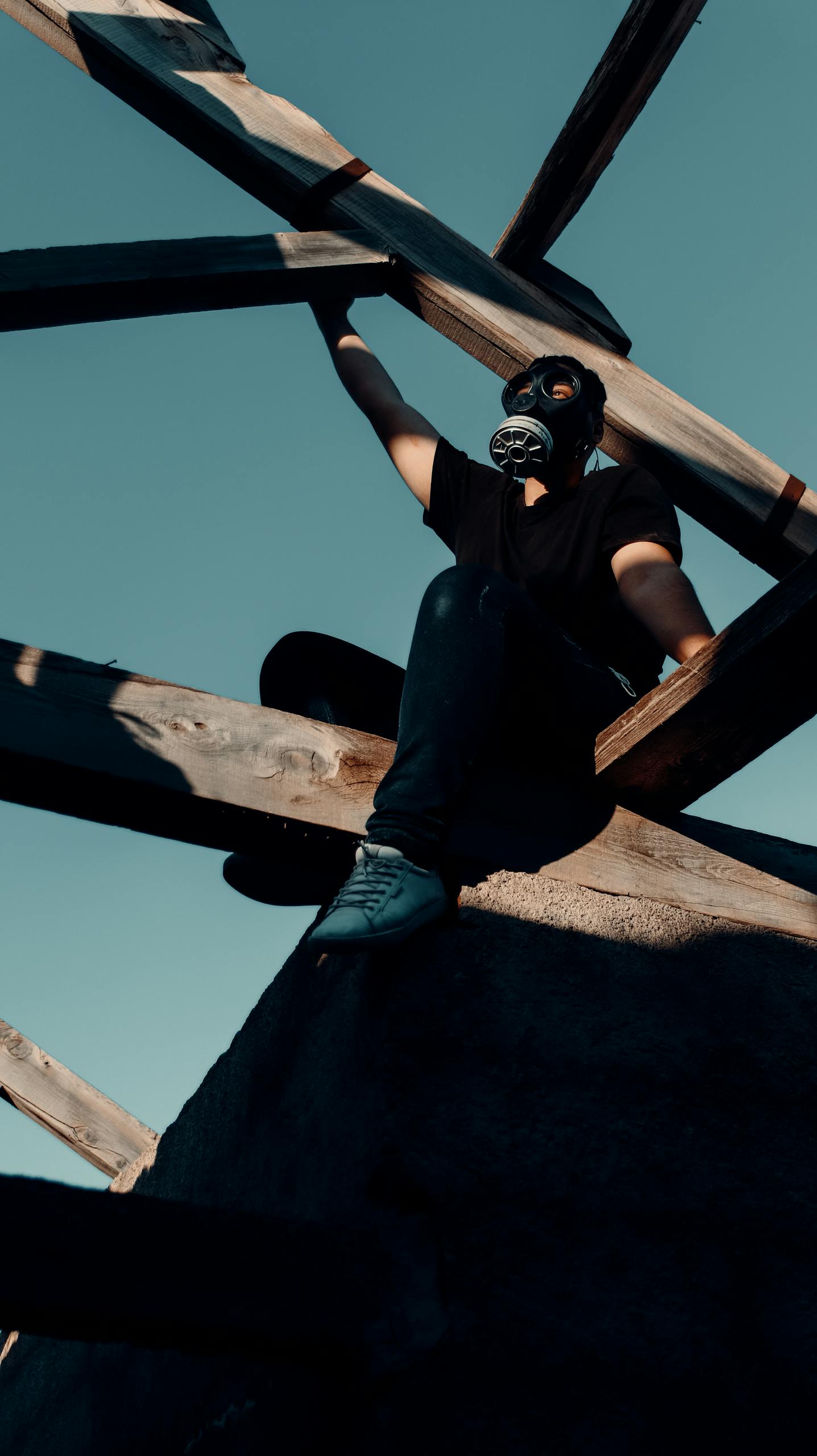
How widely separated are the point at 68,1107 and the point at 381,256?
2991 millimetres

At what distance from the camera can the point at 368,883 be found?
162 cm

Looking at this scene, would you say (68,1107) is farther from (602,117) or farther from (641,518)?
(602,117)

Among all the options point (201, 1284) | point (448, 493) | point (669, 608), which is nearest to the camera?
point (201, 1284)

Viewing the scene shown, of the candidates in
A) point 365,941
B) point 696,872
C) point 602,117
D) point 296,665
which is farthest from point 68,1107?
point 602,117

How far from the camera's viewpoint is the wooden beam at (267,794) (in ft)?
5.74

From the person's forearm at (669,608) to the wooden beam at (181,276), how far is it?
1.14 m

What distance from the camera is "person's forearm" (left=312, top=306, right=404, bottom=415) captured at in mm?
2727

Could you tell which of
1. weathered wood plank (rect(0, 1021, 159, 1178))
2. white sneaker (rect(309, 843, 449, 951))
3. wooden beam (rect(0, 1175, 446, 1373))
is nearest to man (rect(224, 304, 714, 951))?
white sneaker (rect(309, 843, 449, 951))

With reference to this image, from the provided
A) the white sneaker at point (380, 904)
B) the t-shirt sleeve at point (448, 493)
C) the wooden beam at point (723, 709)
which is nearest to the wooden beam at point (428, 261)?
the t-shirt sleeve at point (448, 493)

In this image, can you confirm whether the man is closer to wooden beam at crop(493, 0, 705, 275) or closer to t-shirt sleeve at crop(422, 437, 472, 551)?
t-shirt sleeve at crop(422, 437, 472, 551)

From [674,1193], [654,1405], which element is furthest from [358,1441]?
[674,1193]

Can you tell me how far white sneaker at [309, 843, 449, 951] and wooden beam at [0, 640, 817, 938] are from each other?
0.69 ft

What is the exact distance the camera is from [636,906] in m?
1.93

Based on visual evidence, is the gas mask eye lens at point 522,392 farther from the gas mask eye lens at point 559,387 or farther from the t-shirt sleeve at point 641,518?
the t-shirt sleeve at point 641,518
